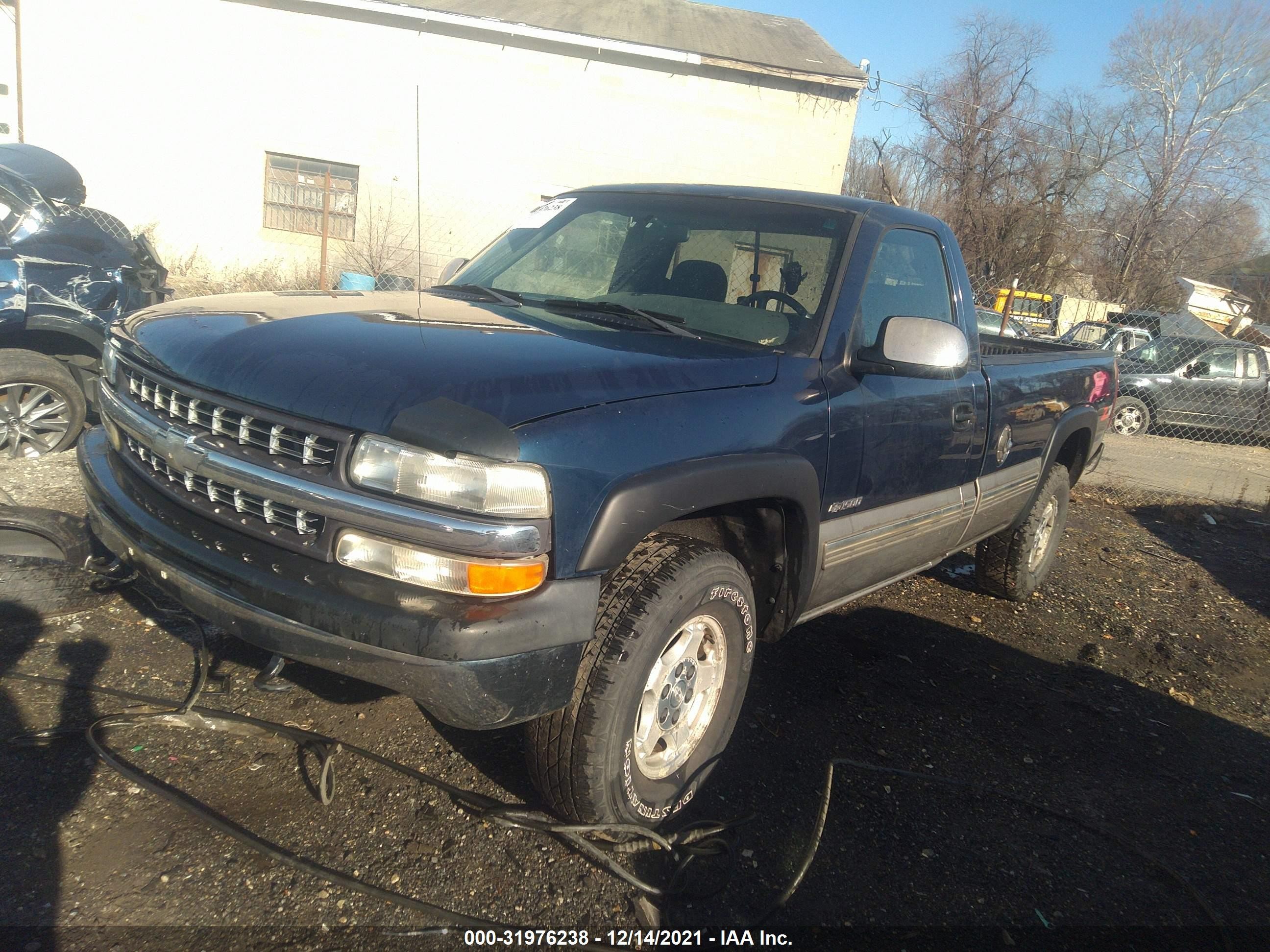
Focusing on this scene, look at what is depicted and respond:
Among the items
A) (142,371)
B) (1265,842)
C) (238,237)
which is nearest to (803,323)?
(142,371)

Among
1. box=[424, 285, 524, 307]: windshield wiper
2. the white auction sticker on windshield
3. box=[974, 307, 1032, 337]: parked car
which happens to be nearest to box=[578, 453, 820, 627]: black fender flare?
box=[424, 285, 524, 307]: windshield wiper

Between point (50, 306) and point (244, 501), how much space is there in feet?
13.2

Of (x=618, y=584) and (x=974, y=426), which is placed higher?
(x=974, y=426)

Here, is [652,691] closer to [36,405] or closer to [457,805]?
[457,805]

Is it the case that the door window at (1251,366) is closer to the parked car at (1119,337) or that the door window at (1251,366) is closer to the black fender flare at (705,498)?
the parked car at (1119,337)

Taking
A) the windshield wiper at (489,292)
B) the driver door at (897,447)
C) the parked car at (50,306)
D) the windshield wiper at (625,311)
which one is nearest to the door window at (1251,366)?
the driver door at (897,447)

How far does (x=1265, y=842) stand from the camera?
10.4 ft

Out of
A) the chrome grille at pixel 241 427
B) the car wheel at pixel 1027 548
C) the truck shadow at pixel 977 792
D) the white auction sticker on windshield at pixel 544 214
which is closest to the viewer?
the chrome grille at pixel 241 427

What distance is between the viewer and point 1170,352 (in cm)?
1395

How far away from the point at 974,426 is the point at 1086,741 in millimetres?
1380

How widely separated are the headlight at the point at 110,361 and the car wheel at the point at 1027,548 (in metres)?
4.31

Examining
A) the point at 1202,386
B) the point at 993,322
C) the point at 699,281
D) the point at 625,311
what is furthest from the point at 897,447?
the point at 1202,386

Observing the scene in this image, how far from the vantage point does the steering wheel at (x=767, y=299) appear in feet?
10.7

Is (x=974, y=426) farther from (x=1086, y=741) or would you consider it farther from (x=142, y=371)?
(x=142, y=371)
